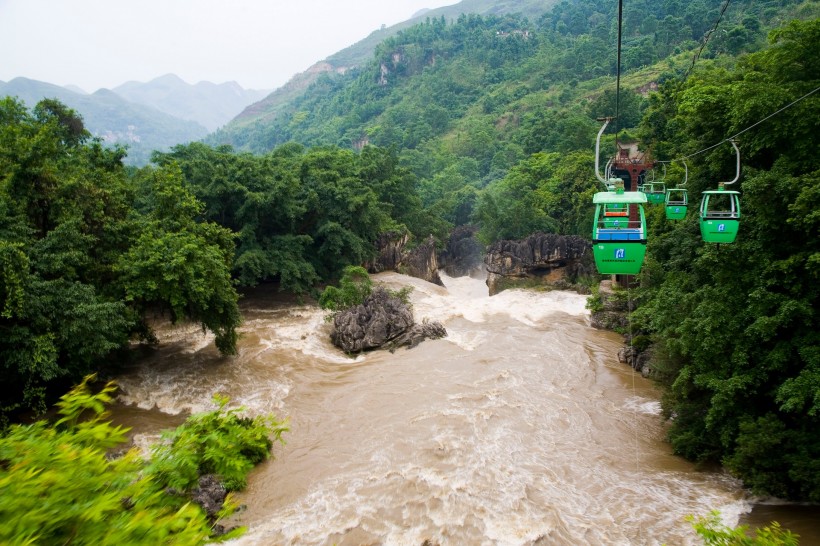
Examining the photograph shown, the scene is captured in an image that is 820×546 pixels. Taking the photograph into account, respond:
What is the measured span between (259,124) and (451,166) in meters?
118

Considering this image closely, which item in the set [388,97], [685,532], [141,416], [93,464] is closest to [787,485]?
[685,532]

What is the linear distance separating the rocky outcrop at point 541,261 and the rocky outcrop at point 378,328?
1437cm

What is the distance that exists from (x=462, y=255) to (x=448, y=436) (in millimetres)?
35582

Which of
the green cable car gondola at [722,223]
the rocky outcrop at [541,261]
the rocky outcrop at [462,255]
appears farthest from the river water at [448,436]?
the rocky outcrop at [462,255]

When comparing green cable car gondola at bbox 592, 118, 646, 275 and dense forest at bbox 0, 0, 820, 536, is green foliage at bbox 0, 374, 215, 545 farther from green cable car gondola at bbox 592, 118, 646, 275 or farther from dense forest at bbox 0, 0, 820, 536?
dense forest at bbox 0, 0, 820, 536

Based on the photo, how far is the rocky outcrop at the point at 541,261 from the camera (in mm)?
35250

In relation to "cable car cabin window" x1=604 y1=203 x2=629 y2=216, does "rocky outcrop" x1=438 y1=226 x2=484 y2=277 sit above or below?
below

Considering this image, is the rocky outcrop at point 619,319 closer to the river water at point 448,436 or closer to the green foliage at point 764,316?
the river water at point 448,436

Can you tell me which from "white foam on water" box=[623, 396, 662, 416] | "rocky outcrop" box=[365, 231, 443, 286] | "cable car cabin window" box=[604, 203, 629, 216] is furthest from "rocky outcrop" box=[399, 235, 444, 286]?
"cable car cabin window" box=[604, 203, 629, 216]

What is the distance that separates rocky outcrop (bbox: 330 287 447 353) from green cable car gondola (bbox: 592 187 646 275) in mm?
14083

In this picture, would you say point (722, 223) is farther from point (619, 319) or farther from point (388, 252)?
point (388, 252)

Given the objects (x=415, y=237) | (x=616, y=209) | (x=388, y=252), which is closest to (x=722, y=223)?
(x=616, y=209)

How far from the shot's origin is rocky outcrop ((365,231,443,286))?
37.8 metres

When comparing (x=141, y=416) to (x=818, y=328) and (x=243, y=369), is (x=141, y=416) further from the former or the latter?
(x=818, y=328)
